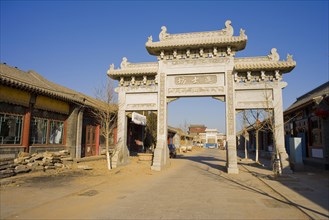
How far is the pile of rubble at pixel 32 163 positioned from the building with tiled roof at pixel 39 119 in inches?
29.7

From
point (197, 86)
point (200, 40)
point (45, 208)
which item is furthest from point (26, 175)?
point (200, 40)

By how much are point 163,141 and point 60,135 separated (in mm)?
7061

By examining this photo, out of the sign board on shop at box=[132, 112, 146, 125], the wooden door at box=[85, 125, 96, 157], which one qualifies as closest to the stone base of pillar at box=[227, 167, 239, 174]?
the sign board on shop at box=[132, 112, 146, 125]

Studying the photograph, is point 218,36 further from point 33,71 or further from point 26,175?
point 33,71

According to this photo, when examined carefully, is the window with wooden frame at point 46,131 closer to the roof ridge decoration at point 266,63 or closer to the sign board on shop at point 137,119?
the sign board on shop at point 137,119

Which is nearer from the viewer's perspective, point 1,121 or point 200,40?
point 1,121

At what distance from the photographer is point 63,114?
17156mm

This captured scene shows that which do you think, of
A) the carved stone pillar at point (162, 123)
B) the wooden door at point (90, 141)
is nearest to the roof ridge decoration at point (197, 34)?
the carved stone pillar at point (162, 123)

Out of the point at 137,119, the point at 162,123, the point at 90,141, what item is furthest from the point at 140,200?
the point at 137,119

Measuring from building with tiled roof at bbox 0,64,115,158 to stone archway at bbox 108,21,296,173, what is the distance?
12.0 ft

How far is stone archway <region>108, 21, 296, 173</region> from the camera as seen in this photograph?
47.3ft

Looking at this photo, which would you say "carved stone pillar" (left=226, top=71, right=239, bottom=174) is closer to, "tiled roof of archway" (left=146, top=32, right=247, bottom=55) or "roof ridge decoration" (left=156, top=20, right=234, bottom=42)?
"tiled roof of archway" (left=146, top=32, right=247, bottom=55)

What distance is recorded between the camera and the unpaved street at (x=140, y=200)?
19.8 feet

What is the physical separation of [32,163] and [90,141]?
26.8 ft
